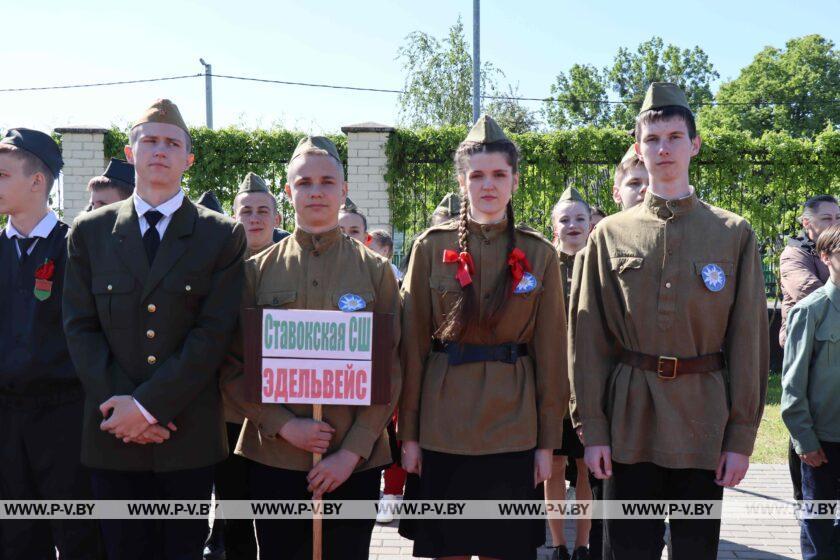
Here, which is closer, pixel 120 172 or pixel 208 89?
pixel 120 172

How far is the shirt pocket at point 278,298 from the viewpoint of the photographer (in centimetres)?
309

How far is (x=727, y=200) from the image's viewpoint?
10.6m

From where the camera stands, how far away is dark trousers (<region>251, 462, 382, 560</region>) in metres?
3.02

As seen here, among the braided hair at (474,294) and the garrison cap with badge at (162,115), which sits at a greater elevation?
the garrison cap with badge at (162,115)

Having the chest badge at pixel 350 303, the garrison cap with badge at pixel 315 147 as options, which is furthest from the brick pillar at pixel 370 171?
the chest badge at pixel 350 303

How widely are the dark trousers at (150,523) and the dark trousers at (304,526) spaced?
27 cm

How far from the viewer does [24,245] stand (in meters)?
3.51

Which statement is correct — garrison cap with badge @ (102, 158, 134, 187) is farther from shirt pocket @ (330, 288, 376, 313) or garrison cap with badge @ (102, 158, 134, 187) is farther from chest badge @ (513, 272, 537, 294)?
chest badge @ (513, 272, 537, 294)

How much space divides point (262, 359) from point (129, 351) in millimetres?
571

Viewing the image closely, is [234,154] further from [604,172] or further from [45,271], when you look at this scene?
[45,271]

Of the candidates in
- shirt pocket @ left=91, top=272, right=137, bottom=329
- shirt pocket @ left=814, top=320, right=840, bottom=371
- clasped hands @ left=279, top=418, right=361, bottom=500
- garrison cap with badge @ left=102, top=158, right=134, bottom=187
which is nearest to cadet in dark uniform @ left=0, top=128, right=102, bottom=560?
shirt pocket @ left=91, top=272, right=137, bottom=329

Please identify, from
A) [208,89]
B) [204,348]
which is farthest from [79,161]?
[208,89]

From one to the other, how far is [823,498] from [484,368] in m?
2.04

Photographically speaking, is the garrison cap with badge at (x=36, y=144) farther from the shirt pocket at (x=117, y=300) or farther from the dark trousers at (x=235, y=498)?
the dark trousers at (x=235, y=498)
